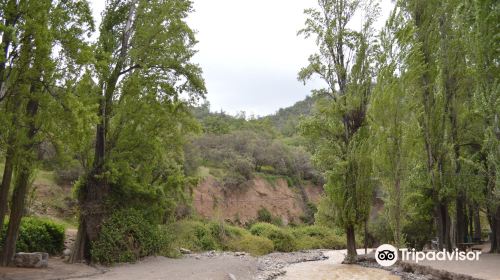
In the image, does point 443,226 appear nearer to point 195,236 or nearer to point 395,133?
point 395,133

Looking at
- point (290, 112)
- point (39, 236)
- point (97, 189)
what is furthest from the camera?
point (290, 112)

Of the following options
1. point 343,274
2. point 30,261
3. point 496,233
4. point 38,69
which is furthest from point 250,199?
point 38,69

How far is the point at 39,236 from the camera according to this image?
15461mm

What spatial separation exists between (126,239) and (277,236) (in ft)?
49.3

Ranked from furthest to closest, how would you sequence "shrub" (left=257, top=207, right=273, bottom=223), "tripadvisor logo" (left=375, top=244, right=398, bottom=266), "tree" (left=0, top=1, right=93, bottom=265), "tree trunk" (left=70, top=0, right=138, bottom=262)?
"shrub" (left=257, top=207, right=273, bottom=223) → "tripadvisor logo" (left=375, top=244, right=398, bottom=266) → "tree trunk" (left=70, top=0, right=138, bottom=262) → "tree" (left=0, top=1, right=93, bottom=265)

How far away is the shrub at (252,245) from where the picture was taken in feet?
81.4

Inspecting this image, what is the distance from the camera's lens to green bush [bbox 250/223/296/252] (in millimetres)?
27906

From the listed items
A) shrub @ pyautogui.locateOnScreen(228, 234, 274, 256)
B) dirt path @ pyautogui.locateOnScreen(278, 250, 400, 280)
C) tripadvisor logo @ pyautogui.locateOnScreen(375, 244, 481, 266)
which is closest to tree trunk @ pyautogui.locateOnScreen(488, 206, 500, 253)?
tripadvisor logo @ pyautogui.locateOnScreen(375, 244, 481, 266)

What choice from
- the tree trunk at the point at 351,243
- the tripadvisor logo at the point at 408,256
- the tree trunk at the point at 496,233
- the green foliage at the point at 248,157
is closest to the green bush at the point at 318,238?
the green foliage at the point at 248,157

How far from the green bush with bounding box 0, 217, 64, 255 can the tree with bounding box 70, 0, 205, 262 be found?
193 cm

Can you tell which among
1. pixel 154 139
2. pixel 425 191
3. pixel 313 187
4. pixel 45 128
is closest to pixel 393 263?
pixel 425 191

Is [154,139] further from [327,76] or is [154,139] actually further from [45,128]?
[327,76]

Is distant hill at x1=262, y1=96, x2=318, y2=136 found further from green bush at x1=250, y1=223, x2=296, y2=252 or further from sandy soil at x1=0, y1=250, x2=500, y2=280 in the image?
sandy soil at x1=0, y1=250, x2=500, y2=280

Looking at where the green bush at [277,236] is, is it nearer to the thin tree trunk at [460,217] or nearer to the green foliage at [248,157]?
the green foliage at [248,157]
